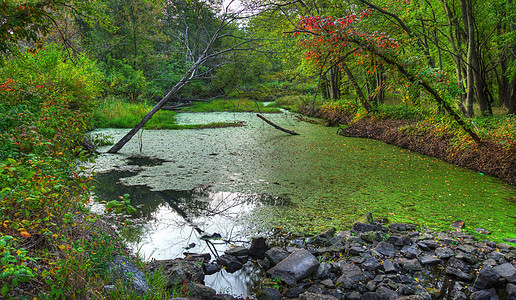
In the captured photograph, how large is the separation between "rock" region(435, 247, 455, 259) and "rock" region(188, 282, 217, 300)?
2108 millimetres

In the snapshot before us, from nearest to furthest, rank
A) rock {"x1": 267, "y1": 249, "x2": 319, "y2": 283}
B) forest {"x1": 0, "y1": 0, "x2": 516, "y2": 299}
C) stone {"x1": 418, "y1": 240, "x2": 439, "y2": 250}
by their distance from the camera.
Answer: forest {"x1": 0, "y1": 0, "x2": 516, "y2": 299}
rock {"x1": 267, "y1": 249, "x2": 319, "y2": 283}
stone {"x1": 418, "y1": 240, "x2": 439, "y2": 250}

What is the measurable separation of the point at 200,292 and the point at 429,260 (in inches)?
81.2

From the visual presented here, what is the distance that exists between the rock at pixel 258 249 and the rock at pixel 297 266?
29 centimetres

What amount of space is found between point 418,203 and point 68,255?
416 centimetres

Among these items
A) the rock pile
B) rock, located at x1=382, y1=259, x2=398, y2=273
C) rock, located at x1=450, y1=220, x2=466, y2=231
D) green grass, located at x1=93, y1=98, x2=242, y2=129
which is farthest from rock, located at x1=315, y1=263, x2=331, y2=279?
green grass, located at x1=93, y1=98, x2=242, y2=129

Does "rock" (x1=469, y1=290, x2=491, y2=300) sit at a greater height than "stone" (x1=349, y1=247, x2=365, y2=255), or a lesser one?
lesser

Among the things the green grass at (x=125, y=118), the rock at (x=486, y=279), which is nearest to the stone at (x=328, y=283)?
the rock at (x=486, y=279)

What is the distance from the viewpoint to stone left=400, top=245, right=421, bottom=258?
2.84 metres

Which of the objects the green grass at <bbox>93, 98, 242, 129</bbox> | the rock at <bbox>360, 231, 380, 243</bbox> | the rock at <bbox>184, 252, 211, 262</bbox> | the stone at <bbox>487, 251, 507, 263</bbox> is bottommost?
the stone at <bbox>487, 251, 507, 263</bbox>

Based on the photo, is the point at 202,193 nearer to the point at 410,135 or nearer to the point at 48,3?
the point at 48,3

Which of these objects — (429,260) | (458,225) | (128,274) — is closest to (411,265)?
(429,260)

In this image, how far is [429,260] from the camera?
109 inches

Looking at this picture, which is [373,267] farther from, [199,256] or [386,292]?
[199,256]

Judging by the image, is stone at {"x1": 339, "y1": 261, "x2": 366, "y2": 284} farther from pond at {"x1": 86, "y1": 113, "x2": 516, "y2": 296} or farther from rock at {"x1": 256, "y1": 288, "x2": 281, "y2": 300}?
pond at {"x1": 86, "y1": 113, "x2": 516, "y2": 296}
